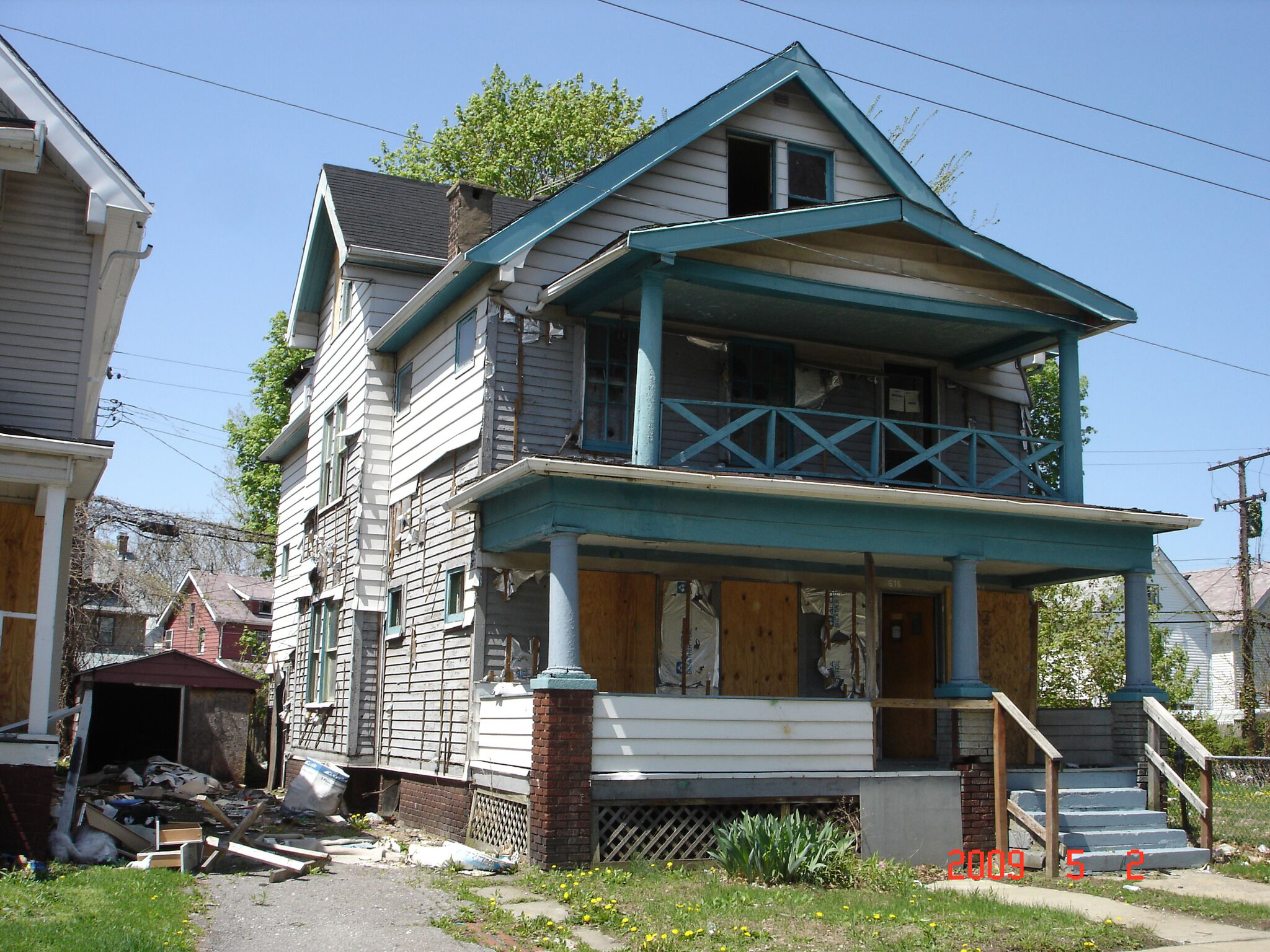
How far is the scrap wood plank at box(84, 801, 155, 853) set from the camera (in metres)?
11.9

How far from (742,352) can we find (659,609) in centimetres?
358

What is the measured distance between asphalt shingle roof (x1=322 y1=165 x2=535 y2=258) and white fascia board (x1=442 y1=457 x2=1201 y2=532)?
16.8 ft

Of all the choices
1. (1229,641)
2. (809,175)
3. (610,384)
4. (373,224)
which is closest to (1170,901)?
(610,384)

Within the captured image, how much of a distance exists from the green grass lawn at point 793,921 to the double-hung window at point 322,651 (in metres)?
8.66

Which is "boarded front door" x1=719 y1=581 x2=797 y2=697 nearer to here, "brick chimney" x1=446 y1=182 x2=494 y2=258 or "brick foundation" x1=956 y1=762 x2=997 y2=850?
"brick foundation" x1=956 y1=762 x2=997 y2=850

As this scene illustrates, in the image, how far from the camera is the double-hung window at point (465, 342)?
49.4 ft

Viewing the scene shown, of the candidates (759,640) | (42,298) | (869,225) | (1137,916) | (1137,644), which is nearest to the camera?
(1137,916)

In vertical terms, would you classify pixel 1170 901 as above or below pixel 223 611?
below

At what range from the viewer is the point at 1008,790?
1355 centimetres

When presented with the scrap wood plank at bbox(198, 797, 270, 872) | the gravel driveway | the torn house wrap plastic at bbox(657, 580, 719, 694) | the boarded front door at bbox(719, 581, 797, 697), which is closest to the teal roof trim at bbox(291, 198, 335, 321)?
the torn house wrap plastic at bbox(657, 580, 719, 694)

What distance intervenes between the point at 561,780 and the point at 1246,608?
29.3 metres

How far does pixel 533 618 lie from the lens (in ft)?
47.3

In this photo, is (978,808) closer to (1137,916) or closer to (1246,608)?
(1137,916)

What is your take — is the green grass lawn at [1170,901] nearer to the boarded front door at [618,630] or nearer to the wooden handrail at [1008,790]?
the wooden handrail at [1008,790]
